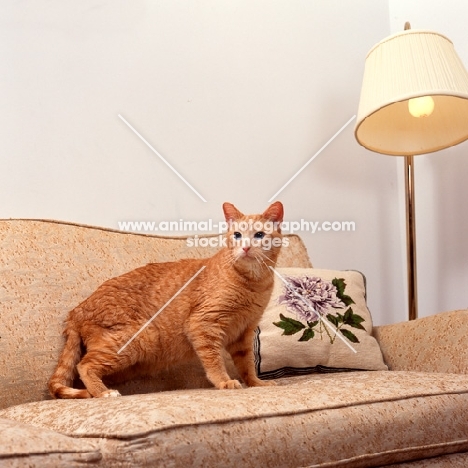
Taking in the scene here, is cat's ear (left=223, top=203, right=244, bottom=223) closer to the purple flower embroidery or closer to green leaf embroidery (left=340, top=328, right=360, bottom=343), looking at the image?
the purple flower embroidery

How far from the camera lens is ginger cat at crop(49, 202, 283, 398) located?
1.43 m

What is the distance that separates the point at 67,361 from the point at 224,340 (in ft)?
1.28

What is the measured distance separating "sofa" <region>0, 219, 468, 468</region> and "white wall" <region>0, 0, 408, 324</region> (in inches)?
14.9

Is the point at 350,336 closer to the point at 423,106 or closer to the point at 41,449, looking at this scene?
the point at 423,106

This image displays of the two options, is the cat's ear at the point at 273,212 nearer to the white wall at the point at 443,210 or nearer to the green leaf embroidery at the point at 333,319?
the green leaf embroidery at the point at 333,319

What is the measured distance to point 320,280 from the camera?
180cm

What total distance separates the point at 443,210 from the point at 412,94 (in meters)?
0.78

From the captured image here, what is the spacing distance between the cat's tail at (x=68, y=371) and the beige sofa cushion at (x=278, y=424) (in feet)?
0.42

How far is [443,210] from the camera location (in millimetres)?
2494

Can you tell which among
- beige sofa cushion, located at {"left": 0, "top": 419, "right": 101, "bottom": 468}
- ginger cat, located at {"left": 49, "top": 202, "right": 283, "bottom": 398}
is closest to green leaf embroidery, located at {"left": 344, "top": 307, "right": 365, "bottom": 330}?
ginger cat, located at {"left": 49, "top": 202, "right": 283, "bottom": 398}

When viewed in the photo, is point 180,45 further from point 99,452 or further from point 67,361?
point 99,452

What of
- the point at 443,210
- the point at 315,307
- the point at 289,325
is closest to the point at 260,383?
the point at 289,325

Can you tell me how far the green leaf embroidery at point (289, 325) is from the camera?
166 centimetres

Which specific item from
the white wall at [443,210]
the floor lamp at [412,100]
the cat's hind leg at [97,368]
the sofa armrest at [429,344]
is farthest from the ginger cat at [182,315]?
the white wall at [443,210]
